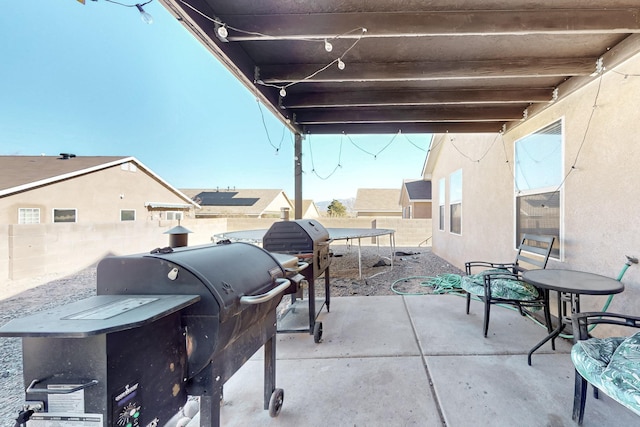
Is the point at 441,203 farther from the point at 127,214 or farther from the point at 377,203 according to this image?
the point at 377,203

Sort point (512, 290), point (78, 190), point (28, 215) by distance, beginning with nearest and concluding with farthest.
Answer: point (512, 290)
point (28, 215)
point (78, 190)

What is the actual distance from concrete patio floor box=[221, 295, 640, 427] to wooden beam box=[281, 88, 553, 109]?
261 centimetres

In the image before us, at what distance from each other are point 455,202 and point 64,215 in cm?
1371

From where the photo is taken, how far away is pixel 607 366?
4.39ft

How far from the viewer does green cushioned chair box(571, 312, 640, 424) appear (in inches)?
46.6

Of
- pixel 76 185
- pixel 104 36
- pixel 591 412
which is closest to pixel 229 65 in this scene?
pixel 591 412

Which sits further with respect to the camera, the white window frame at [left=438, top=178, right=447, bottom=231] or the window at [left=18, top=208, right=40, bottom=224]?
the window at [left=18, top=208, right=40, bottom=224]

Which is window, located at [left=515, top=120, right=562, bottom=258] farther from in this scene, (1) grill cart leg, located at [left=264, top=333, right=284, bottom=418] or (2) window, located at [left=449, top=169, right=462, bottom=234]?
(1) grill cart leg, located at [left=264, top=333, right=284, bottom=418]

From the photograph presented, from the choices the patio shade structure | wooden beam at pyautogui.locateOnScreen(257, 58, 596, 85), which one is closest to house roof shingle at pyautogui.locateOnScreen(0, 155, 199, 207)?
the patio shade structure

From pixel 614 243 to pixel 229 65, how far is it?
12.5 feet

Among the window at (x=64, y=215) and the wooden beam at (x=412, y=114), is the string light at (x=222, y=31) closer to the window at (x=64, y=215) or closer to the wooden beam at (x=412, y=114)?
the wooden beam at (x=412, y=114)

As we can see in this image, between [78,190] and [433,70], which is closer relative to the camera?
[433,70]

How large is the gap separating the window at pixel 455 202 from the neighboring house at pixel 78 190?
1341cm

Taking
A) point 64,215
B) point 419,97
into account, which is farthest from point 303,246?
point 64,215
